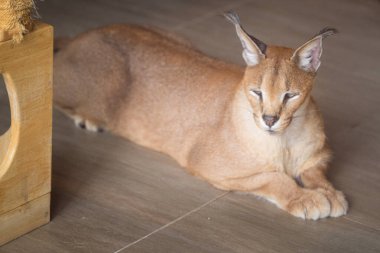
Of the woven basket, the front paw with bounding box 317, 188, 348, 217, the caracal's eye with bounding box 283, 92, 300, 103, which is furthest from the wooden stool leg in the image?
the front paw with bounding box 317, 188, 348, 217

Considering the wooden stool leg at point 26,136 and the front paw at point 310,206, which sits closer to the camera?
the wooden stool leg at point 26,136

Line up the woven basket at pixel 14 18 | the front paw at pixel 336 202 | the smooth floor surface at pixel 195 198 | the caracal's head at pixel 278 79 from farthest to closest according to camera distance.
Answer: the front paw at pixel 336 202 < the caracal's head at pixel 278 79 < the smooth floor surface at pixel 195 198 < the woven basket at pixel 14 18

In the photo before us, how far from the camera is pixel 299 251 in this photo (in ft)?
9.41

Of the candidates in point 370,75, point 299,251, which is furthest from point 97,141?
point 370,75

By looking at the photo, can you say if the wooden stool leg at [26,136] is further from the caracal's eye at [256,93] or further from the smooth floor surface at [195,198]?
the caracal's eye at [256,93]

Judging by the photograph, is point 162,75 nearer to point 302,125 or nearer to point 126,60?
point 126,60

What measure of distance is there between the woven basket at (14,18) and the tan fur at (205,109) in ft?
2.99

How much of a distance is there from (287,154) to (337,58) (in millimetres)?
1562

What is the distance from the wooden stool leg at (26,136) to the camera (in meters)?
2.58

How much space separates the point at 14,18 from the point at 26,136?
1.34 ft

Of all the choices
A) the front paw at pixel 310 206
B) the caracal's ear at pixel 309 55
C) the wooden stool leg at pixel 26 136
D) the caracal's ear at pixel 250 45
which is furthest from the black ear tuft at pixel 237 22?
the wooden stool leg at pixel 26 136

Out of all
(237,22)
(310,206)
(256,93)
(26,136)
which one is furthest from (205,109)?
(26,136)

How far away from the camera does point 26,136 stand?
8.82 ft

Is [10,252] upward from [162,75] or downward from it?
downward
